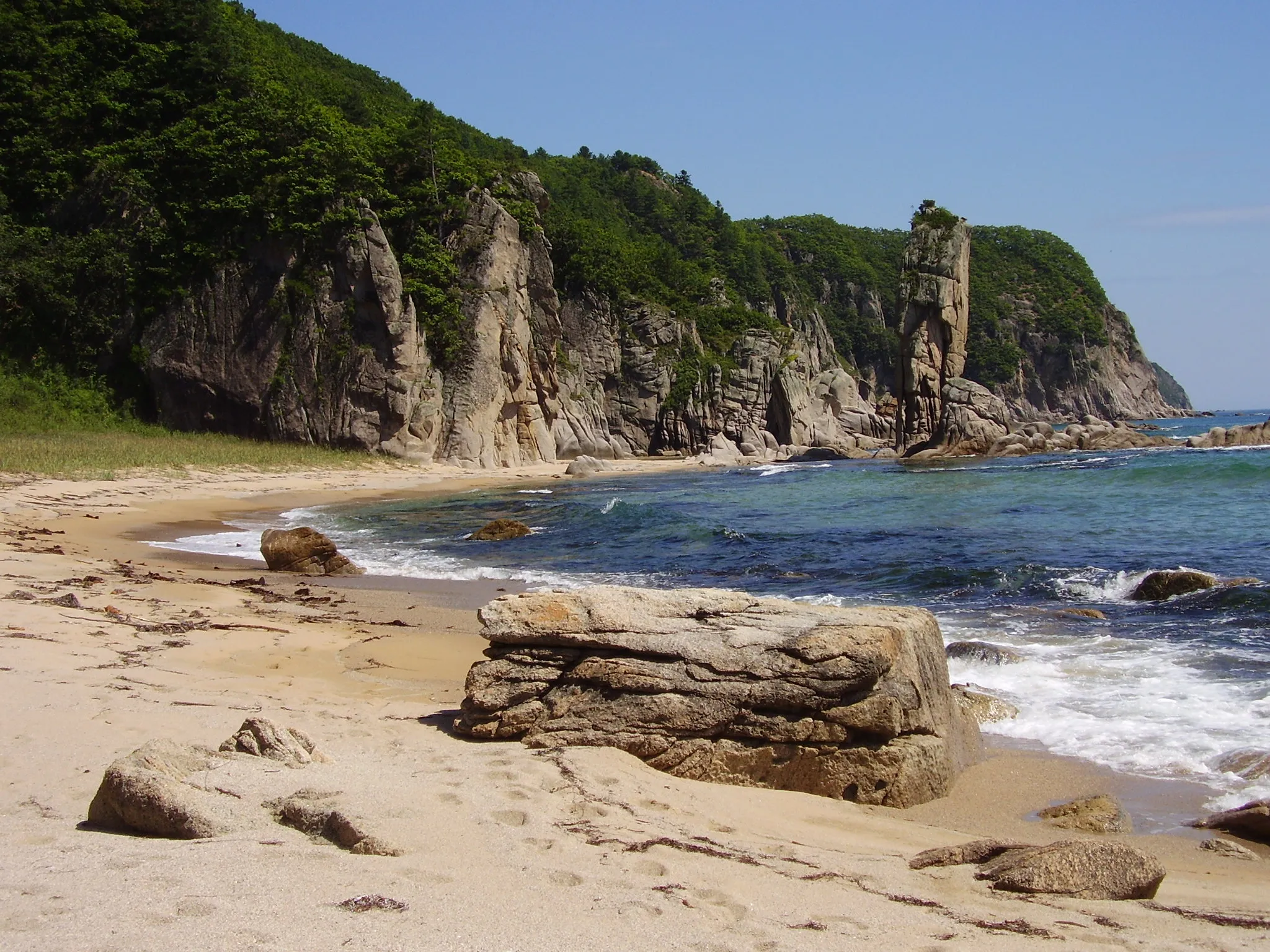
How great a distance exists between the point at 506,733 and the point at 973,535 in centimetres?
1362

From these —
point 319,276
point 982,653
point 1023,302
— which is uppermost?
point 1023,302

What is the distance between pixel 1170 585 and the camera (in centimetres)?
1166

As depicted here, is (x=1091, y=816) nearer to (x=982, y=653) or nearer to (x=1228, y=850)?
(x=1228, y=850)

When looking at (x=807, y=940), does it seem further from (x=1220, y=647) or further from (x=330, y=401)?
(x=330, y=401)

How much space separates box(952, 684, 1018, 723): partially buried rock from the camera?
280 inches

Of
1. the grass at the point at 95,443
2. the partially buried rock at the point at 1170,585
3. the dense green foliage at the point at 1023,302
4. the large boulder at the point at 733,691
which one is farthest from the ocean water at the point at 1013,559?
the dense green foliage at the point at 1023,302

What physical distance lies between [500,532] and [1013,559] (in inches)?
376

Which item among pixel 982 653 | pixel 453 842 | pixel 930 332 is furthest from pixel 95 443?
pixel 930 332

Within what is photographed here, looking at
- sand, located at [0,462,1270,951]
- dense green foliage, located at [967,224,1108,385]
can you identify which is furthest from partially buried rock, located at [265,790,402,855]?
dense green foliage, located at [967,224,1108,385]

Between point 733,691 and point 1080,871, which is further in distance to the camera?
point 733,691

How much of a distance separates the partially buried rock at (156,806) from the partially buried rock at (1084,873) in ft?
10.3

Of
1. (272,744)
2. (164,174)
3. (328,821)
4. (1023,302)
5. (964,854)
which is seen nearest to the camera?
(328,821)

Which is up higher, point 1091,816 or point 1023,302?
point 1023,302

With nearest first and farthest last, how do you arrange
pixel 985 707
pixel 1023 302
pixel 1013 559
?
pixel 985 707, pixel 1013 559, pixel 1023 302
